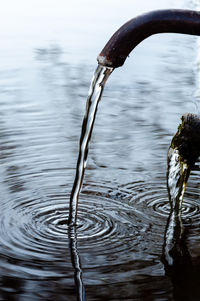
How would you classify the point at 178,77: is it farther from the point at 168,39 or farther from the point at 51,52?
the point at 168,39

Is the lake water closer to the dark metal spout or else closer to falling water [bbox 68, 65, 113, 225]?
falling water [bbox 68, 65, 113, 225]

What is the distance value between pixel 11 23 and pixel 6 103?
3786mm

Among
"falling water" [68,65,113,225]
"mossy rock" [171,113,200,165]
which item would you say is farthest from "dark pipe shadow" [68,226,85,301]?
"mossy rock" [171,113,200,165]

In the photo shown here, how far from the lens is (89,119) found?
224cm

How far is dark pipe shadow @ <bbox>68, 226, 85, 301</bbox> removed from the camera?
206cm

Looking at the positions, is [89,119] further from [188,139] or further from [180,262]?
[180,262]

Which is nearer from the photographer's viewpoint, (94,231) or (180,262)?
(180,262)

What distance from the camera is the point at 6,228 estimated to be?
2602 millimetres

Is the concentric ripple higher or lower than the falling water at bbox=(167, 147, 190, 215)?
lower

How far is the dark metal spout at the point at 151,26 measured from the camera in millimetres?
1729

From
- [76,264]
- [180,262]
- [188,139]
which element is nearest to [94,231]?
[76,264]

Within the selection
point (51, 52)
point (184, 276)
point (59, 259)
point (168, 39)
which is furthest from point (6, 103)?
point (168, 39)

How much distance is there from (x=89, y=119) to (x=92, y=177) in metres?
1.01

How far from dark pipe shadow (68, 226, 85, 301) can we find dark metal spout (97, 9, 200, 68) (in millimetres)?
859
